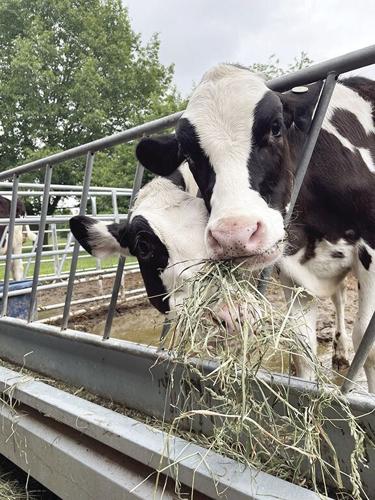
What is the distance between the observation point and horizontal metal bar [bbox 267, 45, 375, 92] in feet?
5.00

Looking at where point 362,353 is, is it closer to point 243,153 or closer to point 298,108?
point 243,153

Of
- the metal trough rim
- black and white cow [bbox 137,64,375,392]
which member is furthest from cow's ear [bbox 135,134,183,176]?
the metal trough rim

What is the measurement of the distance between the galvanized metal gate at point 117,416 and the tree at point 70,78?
18151 mm

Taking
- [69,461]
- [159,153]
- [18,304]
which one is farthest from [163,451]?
[18,304]

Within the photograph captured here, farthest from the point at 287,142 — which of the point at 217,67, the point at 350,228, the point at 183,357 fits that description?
the point at 183,357

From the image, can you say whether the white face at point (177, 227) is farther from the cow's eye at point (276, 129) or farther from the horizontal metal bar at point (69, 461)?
the horizontal metal bar at point (69, 461)

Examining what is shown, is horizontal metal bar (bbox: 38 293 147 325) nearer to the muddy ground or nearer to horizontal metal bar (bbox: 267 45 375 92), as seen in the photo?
the muddy ground

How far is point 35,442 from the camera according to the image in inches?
76.0

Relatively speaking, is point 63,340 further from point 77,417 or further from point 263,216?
point 263,216

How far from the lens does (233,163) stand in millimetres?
1891

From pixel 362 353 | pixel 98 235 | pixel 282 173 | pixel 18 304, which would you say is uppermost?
pixel 282 173

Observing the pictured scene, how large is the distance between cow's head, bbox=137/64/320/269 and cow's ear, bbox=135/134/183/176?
45cm

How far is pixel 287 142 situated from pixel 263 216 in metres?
0.65

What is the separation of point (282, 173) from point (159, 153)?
0.90 meters
